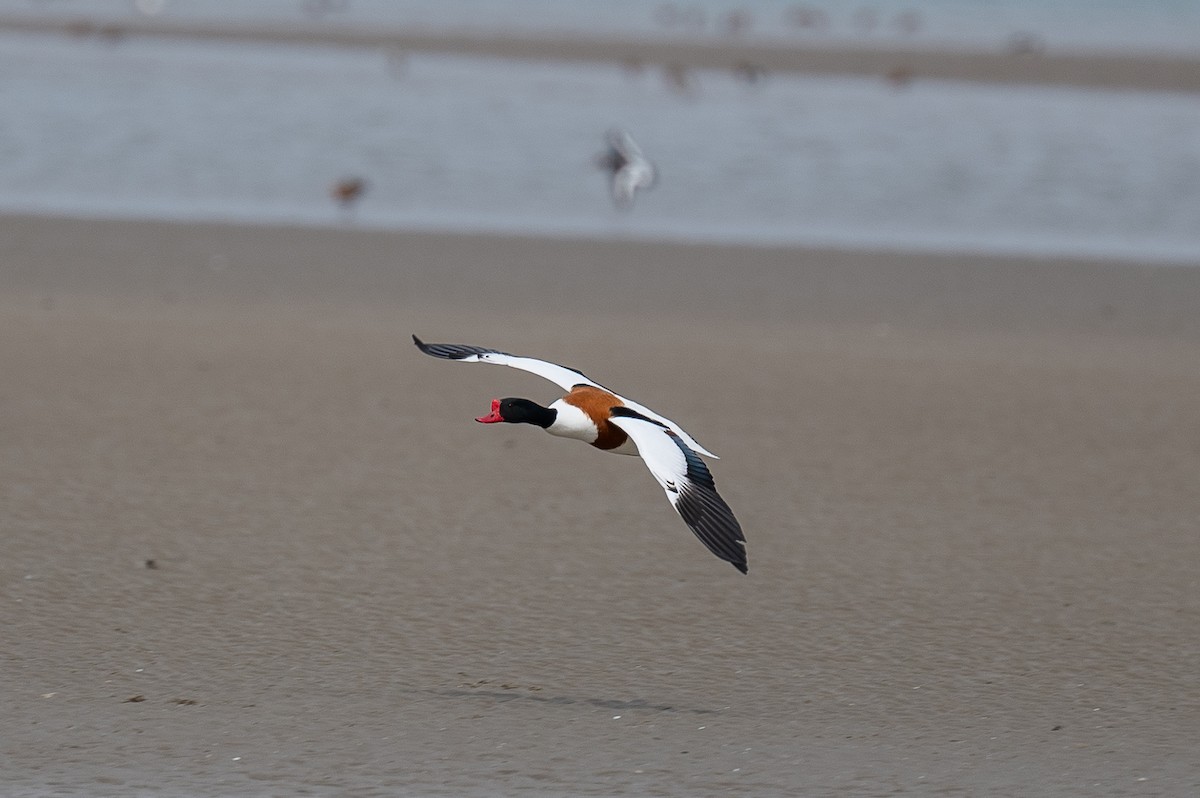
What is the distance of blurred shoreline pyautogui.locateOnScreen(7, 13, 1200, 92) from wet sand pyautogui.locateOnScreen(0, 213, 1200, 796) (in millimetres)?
24429

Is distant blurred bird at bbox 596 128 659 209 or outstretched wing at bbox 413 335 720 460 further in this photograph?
distant blurred bird at bbox 596 128 659 209

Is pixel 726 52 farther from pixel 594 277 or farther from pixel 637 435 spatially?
pixel 637 435

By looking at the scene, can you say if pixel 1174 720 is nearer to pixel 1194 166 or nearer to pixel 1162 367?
pixel 1162 367

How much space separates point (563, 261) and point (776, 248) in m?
1.95

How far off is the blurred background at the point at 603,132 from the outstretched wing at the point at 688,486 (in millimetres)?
10141

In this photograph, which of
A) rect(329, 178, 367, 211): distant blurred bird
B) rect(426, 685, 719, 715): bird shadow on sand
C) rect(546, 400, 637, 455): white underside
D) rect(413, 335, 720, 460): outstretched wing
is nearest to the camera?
rect(426, 685, 719, 715): bird shadow on sand

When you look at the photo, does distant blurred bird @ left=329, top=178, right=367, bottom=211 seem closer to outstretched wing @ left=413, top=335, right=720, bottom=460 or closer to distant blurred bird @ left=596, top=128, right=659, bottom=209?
distant blurred bird @ left=596, top=128, right=659, bottom=209

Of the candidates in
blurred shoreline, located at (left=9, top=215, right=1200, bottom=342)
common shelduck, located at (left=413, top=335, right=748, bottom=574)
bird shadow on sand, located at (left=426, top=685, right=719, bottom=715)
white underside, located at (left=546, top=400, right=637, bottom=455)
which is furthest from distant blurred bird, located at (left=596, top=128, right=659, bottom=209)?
bird shadow on sand, located at (left=426, top=685, right=719, bottom=715)

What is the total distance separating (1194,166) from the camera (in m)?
21.7

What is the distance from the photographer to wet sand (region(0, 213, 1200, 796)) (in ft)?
16.1

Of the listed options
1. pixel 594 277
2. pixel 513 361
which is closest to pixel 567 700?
pixel 513 361

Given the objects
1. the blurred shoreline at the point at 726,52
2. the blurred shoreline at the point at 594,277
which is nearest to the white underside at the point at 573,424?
the blurred shoreline at the point at 594,277

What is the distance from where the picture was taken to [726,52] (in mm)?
44125

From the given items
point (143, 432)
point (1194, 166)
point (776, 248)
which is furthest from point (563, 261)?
point (1194, 166)
